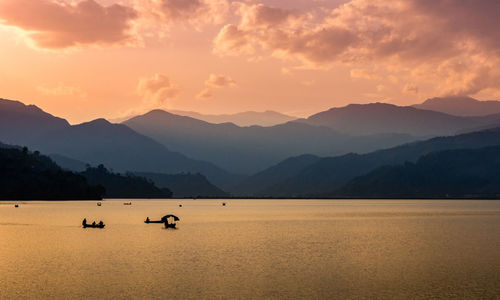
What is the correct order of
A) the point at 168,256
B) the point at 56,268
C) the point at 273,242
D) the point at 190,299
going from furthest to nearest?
the point at 273,242
the point at 168,256
the point at 56,268
the point at 190,299

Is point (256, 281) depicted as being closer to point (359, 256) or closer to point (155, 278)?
point (155, 278)

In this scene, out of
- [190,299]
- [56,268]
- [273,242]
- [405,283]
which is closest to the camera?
[190,299]

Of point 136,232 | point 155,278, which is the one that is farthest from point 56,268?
point 136,232

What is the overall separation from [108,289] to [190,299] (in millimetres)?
10499

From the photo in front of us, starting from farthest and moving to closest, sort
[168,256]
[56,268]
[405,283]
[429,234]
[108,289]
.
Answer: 1. [429,234]
2. [168,256]
3. [56,268]
4. [405,283]
5. [108,289]

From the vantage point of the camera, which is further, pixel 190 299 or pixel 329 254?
pixel 329 254

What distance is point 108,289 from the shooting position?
6438cm

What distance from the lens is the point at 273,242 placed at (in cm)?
12006

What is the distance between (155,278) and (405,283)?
29.7 m

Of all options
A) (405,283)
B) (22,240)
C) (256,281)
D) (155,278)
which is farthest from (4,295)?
(22,240)

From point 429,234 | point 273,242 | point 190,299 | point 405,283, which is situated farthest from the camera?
point 429,234

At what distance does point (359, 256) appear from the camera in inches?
3794

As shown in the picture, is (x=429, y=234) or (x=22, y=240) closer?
(x=22, y=240)

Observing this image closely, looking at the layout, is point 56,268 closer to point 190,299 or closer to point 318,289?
point 190,299
